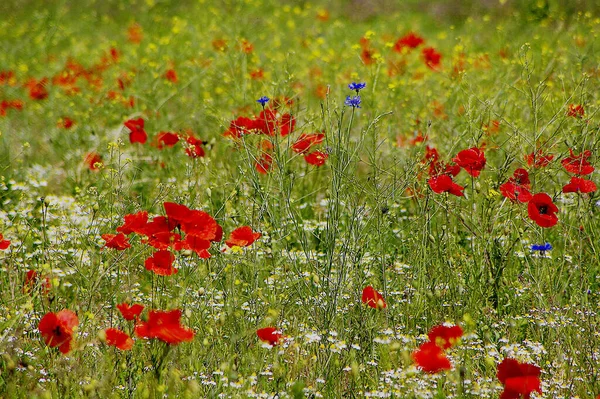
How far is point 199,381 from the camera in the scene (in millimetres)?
2168

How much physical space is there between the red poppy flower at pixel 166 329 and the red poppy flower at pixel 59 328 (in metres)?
0.24

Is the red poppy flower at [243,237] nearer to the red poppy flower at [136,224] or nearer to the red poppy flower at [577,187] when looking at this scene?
the red poppy flower at [136,224]

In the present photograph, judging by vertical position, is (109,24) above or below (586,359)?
above

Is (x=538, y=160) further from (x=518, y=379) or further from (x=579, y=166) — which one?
(x=518, y=379)

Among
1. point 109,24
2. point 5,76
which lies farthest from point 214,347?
point 109,24

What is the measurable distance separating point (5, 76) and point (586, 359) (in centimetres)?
584

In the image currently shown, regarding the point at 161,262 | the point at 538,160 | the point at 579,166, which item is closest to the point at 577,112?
the point at 538,160

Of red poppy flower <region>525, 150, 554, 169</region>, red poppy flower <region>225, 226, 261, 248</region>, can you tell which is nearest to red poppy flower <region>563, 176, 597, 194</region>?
red poppy flower <region>525, 150, 554, 169</region>

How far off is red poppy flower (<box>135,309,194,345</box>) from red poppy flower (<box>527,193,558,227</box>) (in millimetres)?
1248

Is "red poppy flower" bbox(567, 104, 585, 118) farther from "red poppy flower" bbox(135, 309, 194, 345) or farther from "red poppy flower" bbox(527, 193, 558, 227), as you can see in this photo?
"red poppy flower" bbox(135, 309, 194, 345)

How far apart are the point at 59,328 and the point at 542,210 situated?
5.26 ft

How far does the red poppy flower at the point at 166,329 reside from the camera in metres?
1.78

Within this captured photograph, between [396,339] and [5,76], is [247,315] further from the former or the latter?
[5,76]

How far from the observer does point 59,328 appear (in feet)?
6.36
